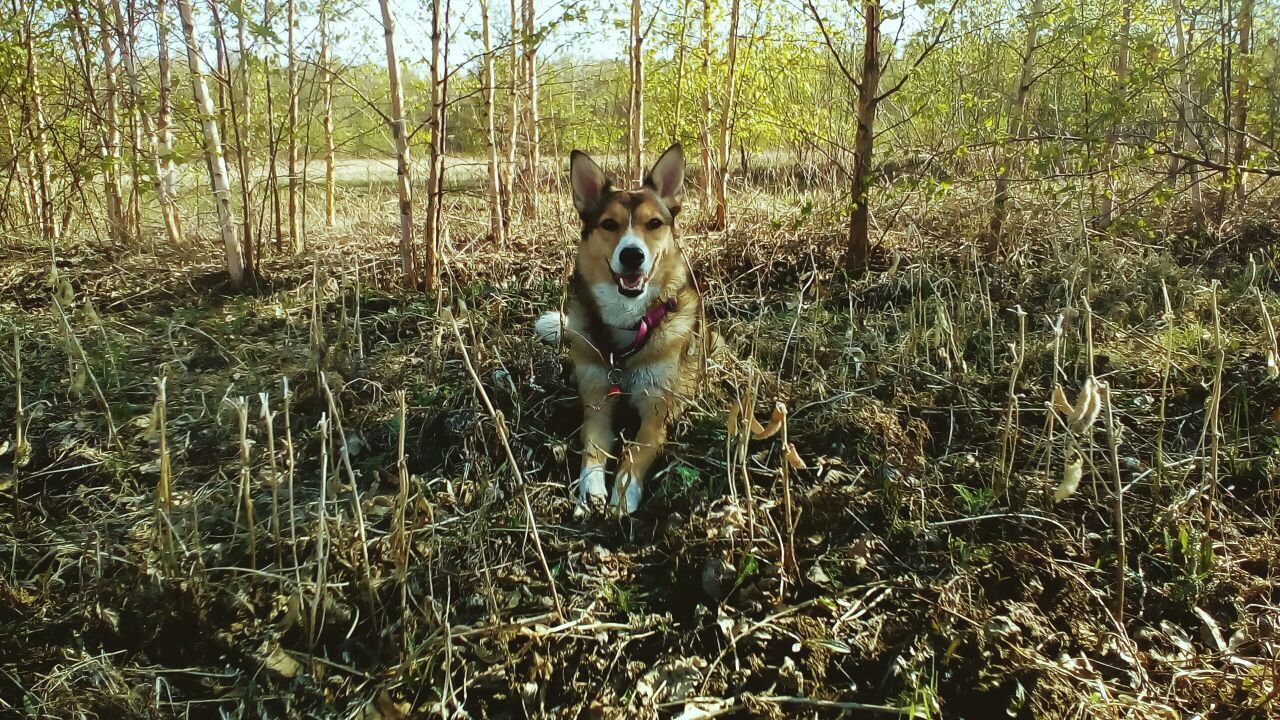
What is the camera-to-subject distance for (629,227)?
337 cm

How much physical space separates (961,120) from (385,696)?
22.6 feet

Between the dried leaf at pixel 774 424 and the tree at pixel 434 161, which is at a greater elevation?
the tree at pixel 434 161

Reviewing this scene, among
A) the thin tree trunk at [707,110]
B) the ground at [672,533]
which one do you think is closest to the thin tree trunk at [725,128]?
the thin tree trunk at [707,110]

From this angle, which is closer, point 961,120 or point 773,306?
point 773,306

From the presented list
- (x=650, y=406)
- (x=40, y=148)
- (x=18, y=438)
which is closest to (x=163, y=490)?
(x=18, y=438)

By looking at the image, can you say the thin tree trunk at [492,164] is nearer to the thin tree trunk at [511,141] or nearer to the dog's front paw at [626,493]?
the thin tree trunk at [511,141]

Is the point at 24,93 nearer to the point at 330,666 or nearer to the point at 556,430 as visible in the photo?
the point at 556,430

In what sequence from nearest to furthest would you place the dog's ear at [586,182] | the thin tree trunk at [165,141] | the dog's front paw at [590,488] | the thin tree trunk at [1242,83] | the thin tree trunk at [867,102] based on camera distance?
1. the dog's front paw at [590,488]
2. the dog's ear at [586,182]
3. the thin tree trunk at [867,102]
4. the thin tree trunk at [1242,83]
5. the thin tree trunk at [165,141]

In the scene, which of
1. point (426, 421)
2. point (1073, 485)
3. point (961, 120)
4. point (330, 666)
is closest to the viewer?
point (1073, 485)

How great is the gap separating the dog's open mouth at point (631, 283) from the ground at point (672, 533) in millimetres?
549

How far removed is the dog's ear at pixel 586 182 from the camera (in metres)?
3.56

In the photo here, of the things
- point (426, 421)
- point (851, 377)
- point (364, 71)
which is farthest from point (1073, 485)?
point (364, 71)

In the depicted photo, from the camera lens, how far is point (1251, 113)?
19.0 feet

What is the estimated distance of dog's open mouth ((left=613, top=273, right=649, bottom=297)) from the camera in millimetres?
3260
